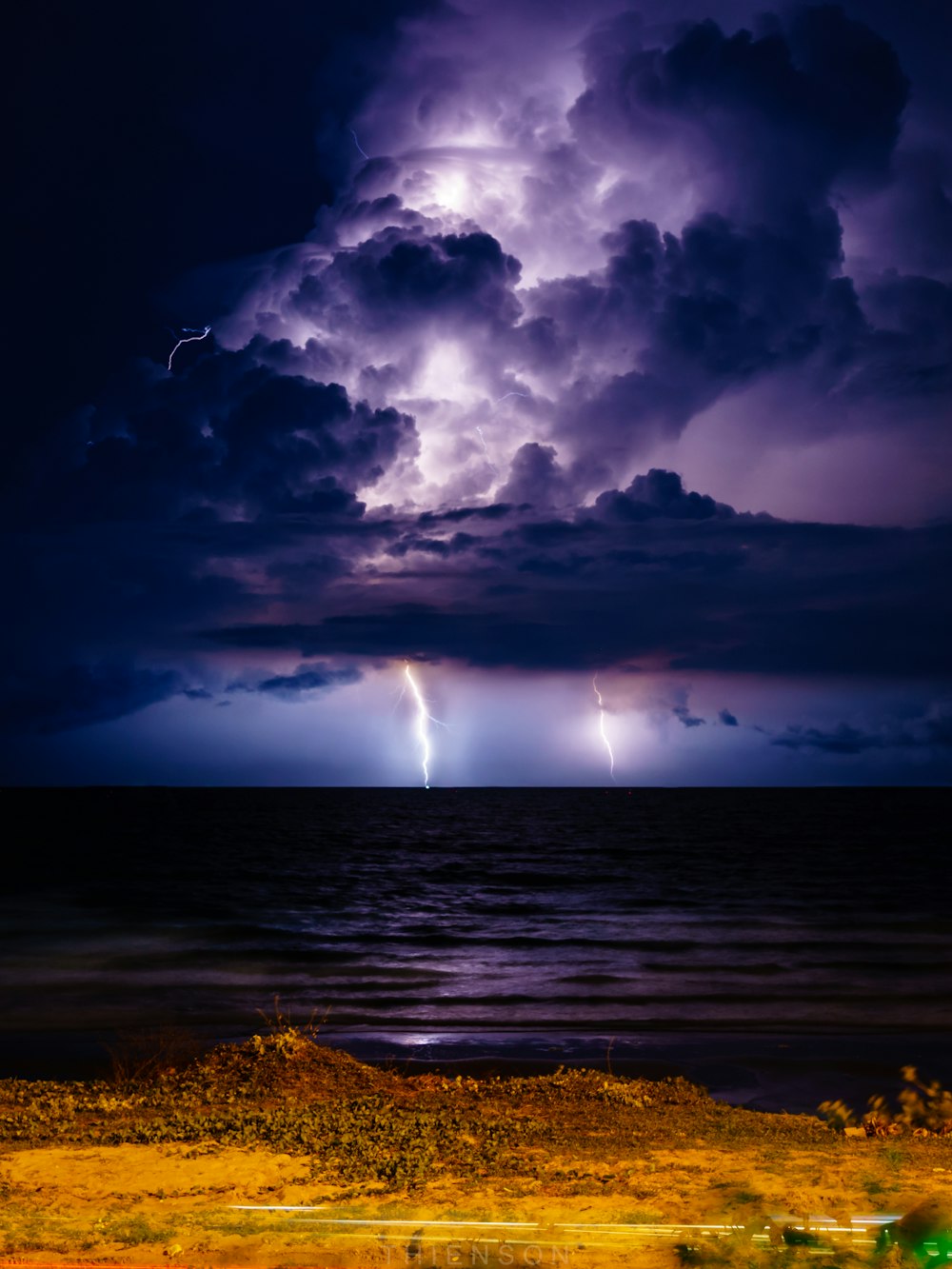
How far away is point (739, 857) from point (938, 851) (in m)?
16.1

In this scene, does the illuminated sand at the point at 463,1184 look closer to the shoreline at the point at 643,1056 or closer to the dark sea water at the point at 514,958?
the shoreline at the point at 643,1056

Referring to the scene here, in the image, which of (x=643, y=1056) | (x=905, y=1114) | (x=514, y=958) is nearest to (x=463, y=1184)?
(x=905, y=1114)

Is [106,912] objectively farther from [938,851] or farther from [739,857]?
[938,851]

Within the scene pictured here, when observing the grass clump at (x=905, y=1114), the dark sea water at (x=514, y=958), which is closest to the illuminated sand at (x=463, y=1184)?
the grass clump at (x=905, y=1114)

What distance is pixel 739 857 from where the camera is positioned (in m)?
54.7

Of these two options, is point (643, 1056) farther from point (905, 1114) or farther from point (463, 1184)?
point (463, 1184)

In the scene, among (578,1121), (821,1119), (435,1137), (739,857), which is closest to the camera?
(435,1137)

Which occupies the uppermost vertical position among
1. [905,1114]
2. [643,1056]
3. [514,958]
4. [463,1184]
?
[463,1184]

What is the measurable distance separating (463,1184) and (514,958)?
15.2 metres

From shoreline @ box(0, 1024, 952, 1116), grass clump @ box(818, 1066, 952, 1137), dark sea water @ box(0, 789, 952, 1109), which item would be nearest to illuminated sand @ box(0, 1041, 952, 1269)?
grass clump @ box(818, 1066, 952, 1137)

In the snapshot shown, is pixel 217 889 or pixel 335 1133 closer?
pixel 335 1133

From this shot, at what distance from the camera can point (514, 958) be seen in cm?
2153

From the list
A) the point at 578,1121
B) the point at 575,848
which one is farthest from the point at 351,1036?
the point at 575,848

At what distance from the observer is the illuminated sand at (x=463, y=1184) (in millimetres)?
5496
